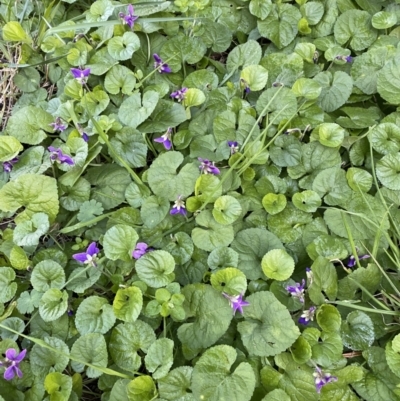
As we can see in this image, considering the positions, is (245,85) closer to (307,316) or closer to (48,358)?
(307,316)

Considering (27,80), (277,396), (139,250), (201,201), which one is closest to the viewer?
(277,396)

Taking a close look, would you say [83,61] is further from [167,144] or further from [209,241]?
[209,241]

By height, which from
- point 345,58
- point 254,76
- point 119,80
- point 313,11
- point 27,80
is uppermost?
point 313,11

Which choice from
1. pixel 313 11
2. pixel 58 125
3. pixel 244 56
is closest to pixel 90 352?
pixel 58 125

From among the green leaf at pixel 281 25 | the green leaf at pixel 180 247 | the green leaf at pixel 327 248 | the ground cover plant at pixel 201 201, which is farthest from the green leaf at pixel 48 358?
the green leaf at pixel 281 25

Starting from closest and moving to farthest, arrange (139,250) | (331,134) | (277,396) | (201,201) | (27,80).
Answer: (277,396) < (139,250) < (201,201) < (331,134) < (27,80)

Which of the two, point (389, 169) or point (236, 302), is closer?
point (236, 302)

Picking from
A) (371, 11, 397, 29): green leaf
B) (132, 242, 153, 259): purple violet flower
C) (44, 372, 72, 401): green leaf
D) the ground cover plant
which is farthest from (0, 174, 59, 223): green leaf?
(371, 11, 397, 29): green leaf
